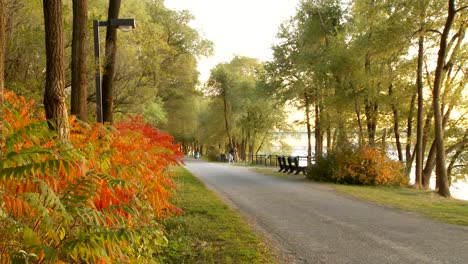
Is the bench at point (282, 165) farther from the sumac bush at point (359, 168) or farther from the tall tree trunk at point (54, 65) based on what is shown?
the tall tree trunk at point (54, 65)

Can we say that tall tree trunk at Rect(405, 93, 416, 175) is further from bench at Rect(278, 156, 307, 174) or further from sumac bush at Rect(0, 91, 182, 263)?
sumac bush at Rect(0, 91, 182, 263)

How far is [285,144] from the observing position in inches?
2414

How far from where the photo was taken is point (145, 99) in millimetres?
24531

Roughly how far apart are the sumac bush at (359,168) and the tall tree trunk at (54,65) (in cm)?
1278

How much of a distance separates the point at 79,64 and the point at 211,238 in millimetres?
6278

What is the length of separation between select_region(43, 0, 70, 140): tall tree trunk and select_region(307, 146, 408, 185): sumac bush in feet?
41.9

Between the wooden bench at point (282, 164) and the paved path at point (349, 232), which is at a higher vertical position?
the wooden bench at point (282, 164)

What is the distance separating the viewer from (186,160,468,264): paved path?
6.21 metres

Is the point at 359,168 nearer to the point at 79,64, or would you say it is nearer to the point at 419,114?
the point at 419,114

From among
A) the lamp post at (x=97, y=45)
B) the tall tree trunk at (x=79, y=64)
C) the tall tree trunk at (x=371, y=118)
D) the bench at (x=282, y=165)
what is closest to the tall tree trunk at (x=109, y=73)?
the lamp post at (x=97, y=45)

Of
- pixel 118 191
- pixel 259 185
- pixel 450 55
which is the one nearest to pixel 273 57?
pixel 450 55

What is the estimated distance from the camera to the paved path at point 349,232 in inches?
245

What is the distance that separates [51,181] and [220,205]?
701 cm

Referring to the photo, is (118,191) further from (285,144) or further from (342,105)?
(285,144)
